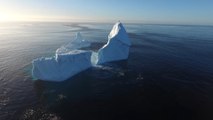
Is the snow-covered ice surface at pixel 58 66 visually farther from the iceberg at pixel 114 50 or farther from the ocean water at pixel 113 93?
the iceberg at pixel 114 50

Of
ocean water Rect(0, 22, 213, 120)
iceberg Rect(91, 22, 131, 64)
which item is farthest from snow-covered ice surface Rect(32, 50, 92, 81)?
iceberg Rect(91, 22, 131, 64)

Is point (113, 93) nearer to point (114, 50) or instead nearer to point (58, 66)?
→ point (58, 66)

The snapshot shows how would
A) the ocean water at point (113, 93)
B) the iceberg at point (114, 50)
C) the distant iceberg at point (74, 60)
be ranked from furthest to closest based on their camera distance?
1. the iceberg at point (114, 50)
2. the distant iceberg at point (74, 60)
3. the ocean water at point (113, 93)

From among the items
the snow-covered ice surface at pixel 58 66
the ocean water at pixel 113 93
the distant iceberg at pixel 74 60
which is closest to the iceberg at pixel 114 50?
the distant iceberg at pixel 74 60

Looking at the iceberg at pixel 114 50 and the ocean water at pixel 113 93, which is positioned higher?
the iceberg at pixel 114 50

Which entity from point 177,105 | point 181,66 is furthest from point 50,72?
point 181,66

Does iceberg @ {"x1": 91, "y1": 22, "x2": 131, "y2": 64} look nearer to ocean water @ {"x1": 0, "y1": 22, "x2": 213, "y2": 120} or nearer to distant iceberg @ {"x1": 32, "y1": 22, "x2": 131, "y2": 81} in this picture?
distant iceberg @ {"x1": 32, "y1": 22, "x2": 131, "y2": 81}
